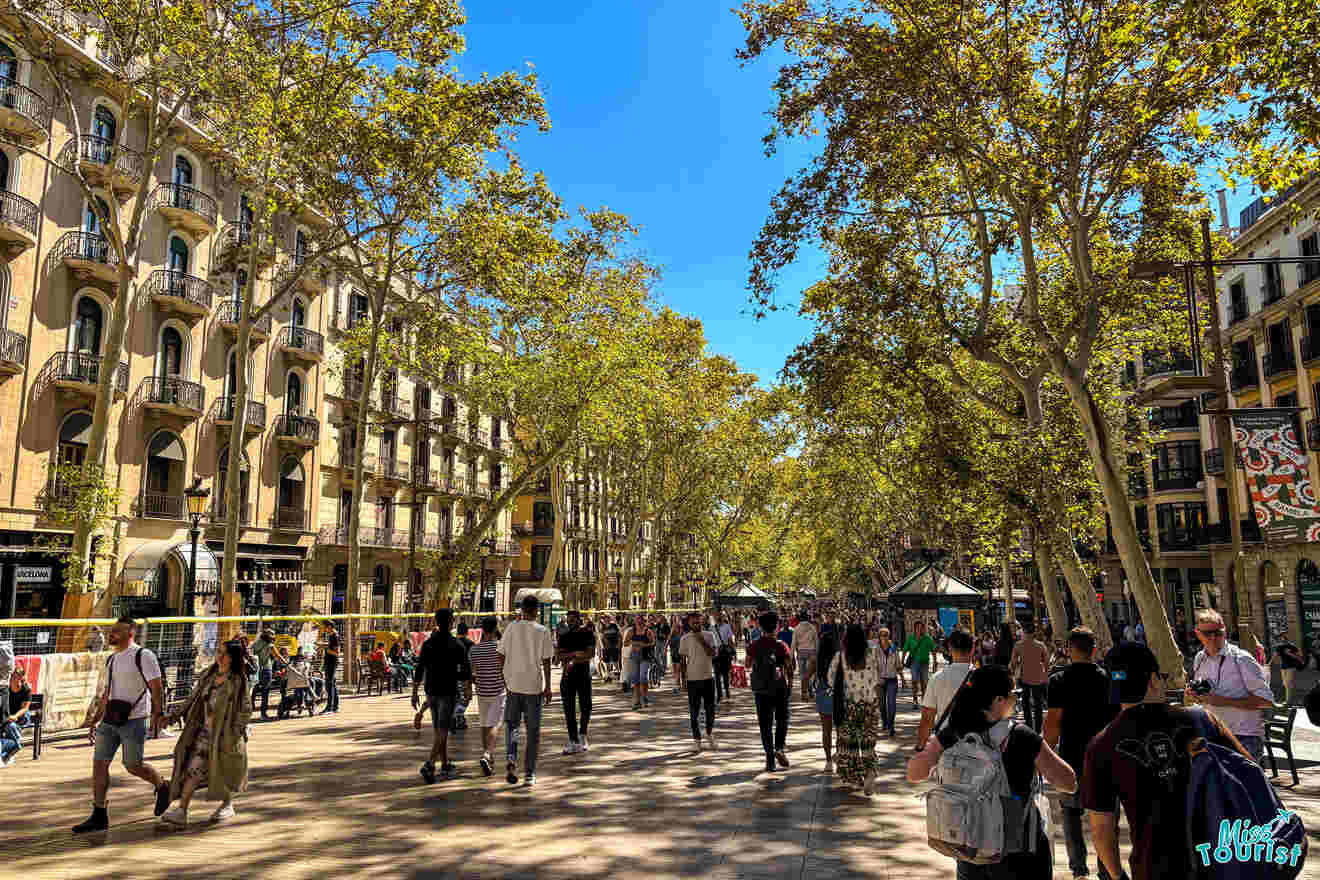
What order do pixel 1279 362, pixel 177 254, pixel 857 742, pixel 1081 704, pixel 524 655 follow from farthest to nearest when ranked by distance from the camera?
pixel 1279 362 < pixel 177 254 < pixel 524 655 < pixel 857 742 < pixel 1081 704

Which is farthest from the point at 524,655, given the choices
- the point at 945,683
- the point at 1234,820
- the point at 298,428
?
the point at 298,428

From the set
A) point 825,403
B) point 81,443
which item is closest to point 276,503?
point 81,443

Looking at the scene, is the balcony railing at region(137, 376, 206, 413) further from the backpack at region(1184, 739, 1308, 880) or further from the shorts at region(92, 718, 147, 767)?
the backpack at region(1184, 739, 1308, 880)

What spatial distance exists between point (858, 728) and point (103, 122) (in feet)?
87.2

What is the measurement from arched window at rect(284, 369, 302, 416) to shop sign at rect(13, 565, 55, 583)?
10327 millimetres

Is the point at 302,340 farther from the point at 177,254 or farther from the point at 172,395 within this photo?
the point at 172,395

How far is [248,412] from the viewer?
29.6 meters

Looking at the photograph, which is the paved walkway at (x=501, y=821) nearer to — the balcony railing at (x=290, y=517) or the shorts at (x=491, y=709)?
the shorts at (x=491, y=709)

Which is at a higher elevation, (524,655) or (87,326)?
(87,326)

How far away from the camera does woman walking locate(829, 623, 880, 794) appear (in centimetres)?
856

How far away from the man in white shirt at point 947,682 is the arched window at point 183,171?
2803cm

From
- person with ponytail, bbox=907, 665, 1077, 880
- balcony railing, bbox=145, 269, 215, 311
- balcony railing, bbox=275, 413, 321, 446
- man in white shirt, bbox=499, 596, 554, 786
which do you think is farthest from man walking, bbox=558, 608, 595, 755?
balcony railing, bbox=275, 413, 321, 446

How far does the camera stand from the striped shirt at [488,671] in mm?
9516

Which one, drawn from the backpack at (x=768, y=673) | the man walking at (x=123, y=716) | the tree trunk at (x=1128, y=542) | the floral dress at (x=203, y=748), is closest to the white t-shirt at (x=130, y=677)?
the man walking at (x=123, y=716)
